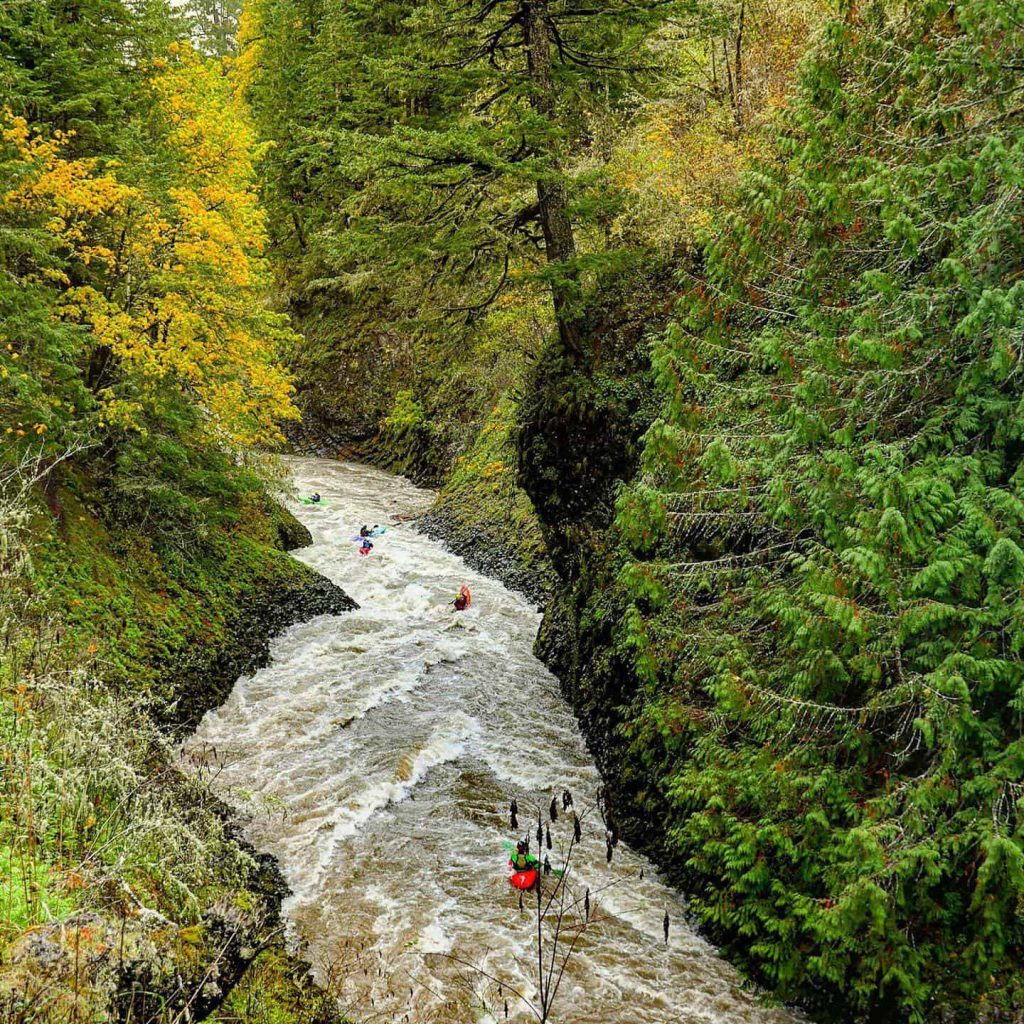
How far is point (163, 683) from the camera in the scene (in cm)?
1066

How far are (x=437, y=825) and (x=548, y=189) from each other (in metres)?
9.26

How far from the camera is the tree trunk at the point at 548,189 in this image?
1142 cm

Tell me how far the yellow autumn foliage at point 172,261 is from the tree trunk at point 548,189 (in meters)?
5.25

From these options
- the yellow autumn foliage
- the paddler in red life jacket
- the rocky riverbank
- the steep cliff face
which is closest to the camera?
the rocky riverbank

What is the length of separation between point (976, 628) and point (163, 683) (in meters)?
10.1

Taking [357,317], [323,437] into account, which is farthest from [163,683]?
[357,317]

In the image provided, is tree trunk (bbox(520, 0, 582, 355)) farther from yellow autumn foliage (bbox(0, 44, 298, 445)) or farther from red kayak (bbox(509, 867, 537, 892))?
red kayak (bbox(509, 867, 537, 892))

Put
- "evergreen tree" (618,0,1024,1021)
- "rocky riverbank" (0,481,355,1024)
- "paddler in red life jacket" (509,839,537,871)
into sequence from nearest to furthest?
"rocky riverbank" (0,481,355,1024) < "evergreen tree" (618,0,1024,1021) < "paddler in red life jacket" (509,839,537,871)

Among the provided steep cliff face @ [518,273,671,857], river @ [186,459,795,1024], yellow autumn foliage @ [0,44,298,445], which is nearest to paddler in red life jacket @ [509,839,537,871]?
river @ [186,459,795,1024]

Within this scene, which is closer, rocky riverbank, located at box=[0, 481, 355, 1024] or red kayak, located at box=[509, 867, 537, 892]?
rocky riverbank, located at box=[0, 481, 355, 1024]

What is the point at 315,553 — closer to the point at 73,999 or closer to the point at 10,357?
the point at 10,357

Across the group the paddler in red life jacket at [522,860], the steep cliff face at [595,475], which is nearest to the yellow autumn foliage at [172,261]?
the steep cliff face at [595,475]

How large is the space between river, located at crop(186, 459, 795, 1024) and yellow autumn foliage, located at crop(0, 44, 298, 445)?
16.5 feet

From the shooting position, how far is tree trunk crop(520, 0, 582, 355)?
37.5 feet
